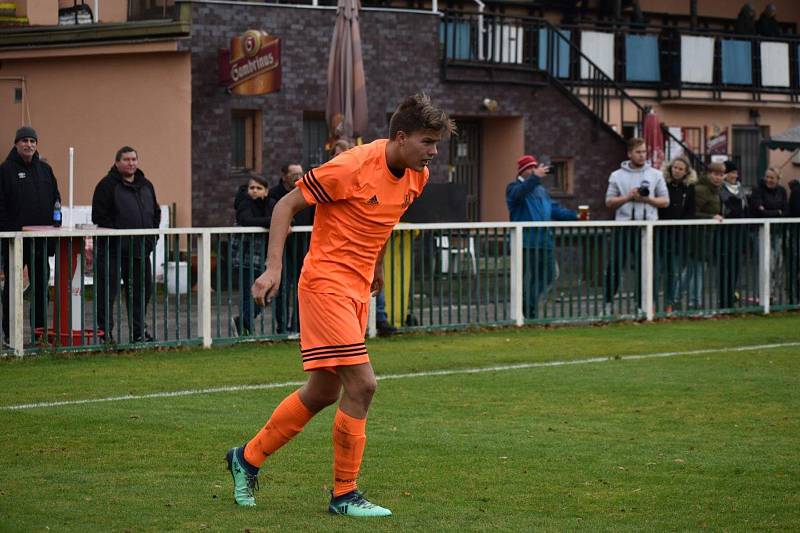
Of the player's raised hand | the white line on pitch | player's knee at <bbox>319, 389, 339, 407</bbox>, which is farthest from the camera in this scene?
the white line on pitch

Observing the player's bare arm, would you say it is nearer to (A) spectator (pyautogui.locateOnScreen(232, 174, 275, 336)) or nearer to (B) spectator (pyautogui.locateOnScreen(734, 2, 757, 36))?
(A) spectator (pyautogui.locateOnScreen(232, 174, 275, 336))

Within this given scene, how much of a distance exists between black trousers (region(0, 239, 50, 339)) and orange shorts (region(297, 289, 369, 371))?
23.4 feet

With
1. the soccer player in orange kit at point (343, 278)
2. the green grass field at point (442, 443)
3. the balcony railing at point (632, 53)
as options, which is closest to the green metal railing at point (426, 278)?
the green grass field at point (442, 443)

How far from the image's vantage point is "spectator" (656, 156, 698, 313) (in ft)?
61.6

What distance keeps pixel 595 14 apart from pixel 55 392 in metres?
25.2

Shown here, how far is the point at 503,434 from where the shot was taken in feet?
33.2

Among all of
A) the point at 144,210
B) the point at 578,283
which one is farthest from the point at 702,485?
the point at 578,283

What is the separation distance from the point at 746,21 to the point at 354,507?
30.3m

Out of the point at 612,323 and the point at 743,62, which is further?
the point at 743,62

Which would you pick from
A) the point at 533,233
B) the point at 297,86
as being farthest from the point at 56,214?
the point at 297,86

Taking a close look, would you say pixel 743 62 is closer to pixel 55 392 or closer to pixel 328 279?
pixel 55 392

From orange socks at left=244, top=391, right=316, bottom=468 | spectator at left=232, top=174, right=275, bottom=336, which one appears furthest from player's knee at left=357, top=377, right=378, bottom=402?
spectator at left=232, top=174, right=275, bottom=336

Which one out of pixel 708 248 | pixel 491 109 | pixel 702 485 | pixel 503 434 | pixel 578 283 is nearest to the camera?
pixel 702 485

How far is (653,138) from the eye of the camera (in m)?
28.9
